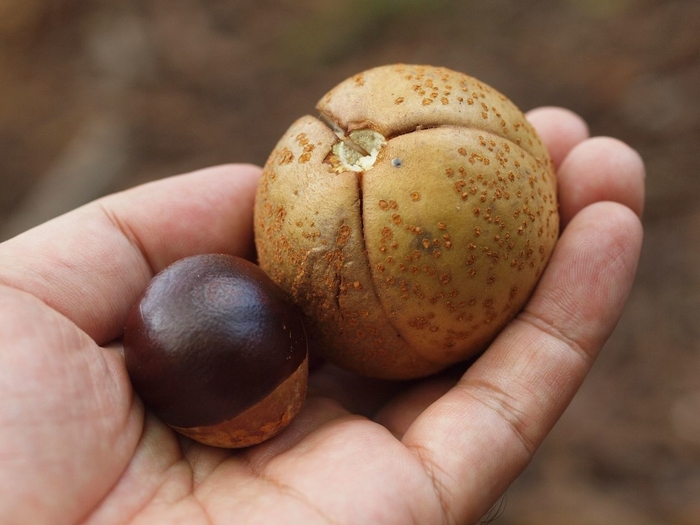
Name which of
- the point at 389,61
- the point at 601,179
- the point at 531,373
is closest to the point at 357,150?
the point at 531,373

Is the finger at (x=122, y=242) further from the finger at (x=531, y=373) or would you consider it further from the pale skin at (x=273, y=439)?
the finger at (x=531, y=373)

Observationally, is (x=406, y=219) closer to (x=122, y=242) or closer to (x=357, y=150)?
(x=357, y=150)

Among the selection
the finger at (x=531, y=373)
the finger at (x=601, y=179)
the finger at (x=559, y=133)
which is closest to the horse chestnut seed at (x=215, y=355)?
the finger at (x=531, y=373)

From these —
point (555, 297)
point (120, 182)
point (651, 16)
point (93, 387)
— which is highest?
point (651, 16)

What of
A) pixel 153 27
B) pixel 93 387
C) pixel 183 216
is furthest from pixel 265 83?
pixel 93 387

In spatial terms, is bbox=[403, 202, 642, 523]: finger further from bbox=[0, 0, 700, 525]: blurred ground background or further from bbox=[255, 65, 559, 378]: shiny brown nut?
bbox=[0, 0, 700, 525]: blurred ground background

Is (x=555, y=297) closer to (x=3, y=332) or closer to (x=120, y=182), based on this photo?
(x=3, y=332)
